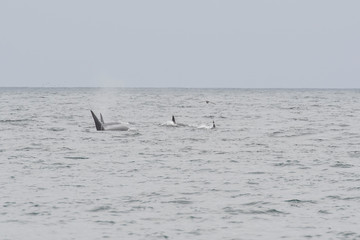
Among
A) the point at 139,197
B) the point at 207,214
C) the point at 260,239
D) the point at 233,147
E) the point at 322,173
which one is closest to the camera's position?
the point at 260,239

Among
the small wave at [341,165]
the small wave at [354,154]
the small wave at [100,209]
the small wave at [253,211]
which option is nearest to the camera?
the small wave at [253,211]

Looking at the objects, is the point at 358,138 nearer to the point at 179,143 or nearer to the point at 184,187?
the point at 179,143

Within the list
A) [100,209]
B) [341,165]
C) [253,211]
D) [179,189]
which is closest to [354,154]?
[341,165]

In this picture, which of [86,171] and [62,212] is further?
[86,171]

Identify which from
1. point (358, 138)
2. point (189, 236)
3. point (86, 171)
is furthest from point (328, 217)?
point (358, 138)

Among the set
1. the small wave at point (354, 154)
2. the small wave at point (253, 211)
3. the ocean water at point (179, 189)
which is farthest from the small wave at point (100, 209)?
the small wave at point (354, 154)

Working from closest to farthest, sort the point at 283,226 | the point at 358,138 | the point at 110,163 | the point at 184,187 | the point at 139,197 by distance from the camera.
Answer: the point at 283,226 → the point at 139,197 → the point at 184,187 → the point at 110,163 → the point at 358,138

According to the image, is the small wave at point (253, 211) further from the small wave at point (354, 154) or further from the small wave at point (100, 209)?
the small wave at point (354, 154)

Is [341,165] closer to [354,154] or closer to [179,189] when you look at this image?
[354,154]

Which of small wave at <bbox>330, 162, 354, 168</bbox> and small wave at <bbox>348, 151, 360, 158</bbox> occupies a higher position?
small wave at <bbox>330, 162, 354, 168</bbox>

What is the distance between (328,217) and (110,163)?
1018 cm

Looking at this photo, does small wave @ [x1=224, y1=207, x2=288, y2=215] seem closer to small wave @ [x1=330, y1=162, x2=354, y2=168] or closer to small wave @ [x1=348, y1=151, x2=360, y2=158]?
small wave @ [x1=330, y1=162, x2=354, y2=168]

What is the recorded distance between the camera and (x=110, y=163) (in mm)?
22312

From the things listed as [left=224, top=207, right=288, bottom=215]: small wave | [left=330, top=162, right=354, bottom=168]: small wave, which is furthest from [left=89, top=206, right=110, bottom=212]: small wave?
[left=330, top=162, right=354, bottom=168]: small wave
